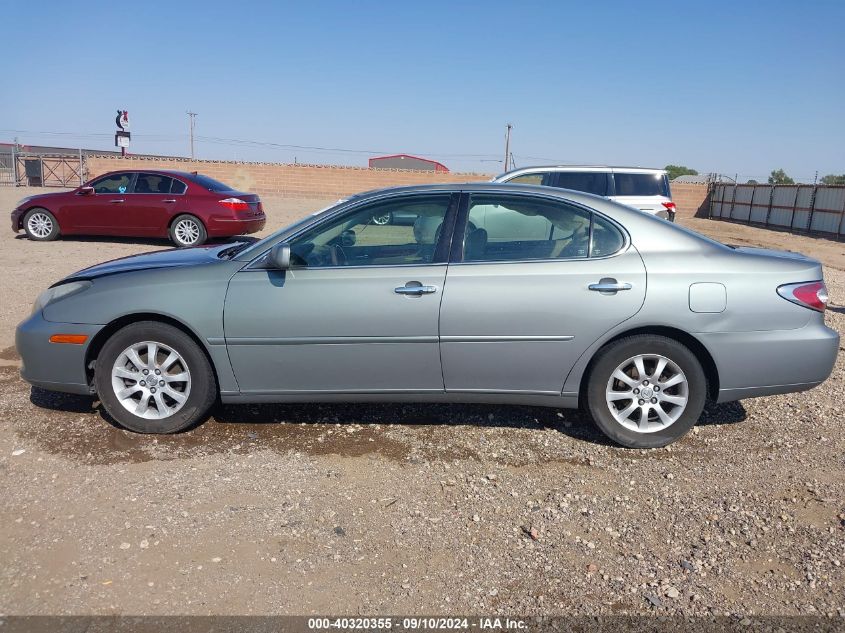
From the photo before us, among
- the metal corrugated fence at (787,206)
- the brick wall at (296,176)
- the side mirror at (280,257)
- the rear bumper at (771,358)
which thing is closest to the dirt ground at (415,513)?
the rear bumper at (771,358)

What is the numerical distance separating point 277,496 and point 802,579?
2508mm

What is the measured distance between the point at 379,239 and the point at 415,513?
1.82m

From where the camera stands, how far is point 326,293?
4074mm

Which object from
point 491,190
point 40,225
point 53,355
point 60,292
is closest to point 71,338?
point 53,355

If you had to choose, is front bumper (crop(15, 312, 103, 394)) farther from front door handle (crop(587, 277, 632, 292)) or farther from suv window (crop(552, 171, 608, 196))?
suv window (crop(552, 171, 608, 196))

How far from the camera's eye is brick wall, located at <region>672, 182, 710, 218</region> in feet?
116

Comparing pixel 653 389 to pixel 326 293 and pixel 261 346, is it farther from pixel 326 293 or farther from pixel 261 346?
pixel 261 346

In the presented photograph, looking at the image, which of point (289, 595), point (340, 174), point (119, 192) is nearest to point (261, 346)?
point (289, 595)

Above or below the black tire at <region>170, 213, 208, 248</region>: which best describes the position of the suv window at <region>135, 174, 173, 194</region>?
above

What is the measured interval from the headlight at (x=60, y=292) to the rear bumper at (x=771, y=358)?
3882mm

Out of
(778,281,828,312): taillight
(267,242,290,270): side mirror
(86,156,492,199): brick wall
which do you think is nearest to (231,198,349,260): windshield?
(267,242,290,270): side mirror

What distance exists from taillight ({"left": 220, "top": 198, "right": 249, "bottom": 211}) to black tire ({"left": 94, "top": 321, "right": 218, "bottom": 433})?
30.5 feet

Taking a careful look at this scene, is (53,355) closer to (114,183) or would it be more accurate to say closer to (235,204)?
(235,204)

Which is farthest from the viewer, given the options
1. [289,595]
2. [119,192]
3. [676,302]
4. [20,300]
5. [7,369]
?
[119,192]
